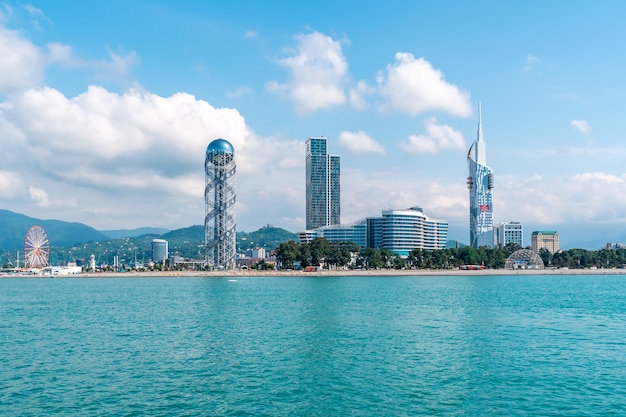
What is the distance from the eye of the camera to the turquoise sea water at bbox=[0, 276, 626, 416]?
2956cm

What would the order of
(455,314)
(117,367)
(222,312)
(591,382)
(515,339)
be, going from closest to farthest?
(591,382) → (117,367) → (515,339) → (455,314) → (222,312)

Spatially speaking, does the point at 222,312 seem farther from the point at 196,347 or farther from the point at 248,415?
the point at 248,415

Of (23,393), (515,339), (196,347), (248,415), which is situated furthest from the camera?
(515,339)

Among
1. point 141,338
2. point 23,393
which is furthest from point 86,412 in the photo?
point 141,338

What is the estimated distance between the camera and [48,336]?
53.0 metres

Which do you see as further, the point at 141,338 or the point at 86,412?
the point at 141,338

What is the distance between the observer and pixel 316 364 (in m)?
39.2

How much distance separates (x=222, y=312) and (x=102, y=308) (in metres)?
20.8

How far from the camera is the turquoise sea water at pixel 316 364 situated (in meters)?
29.6

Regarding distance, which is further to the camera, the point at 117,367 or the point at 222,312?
the point at 222,312

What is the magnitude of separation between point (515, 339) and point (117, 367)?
34.3 m

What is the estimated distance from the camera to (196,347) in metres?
46.2

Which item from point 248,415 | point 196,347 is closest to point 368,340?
point 196,347

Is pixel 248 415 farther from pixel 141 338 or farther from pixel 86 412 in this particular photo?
pixel 141 338
